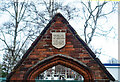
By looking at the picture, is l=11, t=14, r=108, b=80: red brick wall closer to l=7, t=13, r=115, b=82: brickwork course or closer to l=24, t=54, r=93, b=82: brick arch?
l=7, t=13, r=115, b=82: brickwork course

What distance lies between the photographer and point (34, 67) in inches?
240

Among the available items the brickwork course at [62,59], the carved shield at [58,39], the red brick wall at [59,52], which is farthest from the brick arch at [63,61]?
the carved shield at [58,39]

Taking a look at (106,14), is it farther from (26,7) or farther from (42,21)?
(26,7)

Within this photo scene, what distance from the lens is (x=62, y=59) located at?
620cm

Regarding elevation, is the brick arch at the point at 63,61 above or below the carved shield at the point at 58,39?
below

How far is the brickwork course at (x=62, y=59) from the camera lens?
19.9ft

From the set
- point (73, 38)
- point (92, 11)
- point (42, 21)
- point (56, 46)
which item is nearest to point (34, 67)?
point (56, 46)

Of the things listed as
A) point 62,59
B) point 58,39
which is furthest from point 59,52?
point 58,39

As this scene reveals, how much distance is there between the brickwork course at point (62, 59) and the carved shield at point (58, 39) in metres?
0.11

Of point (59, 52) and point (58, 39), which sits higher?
point (58, 39)

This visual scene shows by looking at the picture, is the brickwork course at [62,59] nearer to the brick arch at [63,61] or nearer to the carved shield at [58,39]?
the brick arch at [63,61]

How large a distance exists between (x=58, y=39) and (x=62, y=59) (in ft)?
2.18

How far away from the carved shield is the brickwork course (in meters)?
0.11

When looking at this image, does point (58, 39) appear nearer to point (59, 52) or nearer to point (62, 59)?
point (59, 52)
